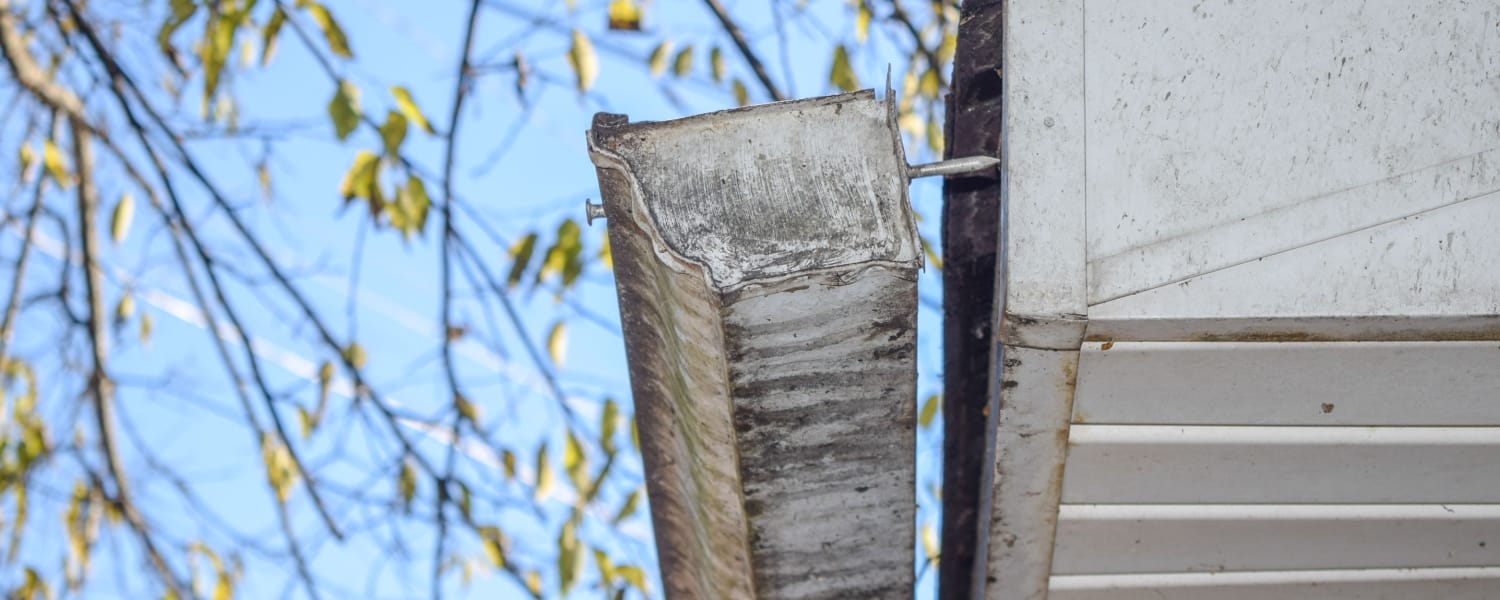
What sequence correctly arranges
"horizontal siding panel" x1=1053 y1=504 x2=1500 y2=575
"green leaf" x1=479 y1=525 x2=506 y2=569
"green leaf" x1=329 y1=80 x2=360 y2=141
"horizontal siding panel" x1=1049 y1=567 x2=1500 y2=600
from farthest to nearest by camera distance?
"green leaf" x1=479 y1=525 x2=506 y2=569 < "green leaf" x1=329 y1=80 x2=360 y2=141 < "horizontal siding panel" x1=1049 y1=567 x2=1500 y2=600 < "horizontal siding panel" x1=1053 y1=504 x2=1500 y2=575

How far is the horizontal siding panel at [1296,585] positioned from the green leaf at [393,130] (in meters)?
1.87

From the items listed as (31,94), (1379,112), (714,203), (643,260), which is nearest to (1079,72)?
(1379,112)

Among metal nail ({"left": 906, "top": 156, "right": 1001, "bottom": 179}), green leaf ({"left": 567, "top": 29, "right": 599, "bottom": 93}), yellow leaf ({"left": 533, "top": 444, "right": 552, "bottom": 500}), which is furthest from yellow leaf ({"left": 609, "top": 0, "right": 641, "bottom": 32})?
metal nail ({"left": 906, "top": 156, "right": 1001, "bottom": 179})

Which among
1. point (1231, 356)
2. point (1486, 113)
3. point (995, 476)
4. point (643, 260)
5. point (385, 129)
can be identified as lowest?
point (995, 476)

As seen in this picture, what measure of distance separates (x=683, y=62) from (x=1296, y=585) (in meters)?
2.46

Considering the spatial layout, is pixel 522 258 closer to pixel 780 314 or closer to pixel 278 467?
pixel 278 467

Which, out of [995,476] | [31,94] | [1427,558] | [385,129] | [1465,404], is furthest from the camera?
[31,94]

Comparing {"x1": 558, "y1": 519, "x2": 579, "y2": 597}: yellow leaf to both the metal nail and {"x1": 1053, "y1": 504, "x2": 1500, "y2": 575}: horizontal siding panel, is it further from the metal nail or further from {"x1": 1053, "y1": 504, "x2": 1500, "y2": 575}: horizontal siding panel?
the metal nail

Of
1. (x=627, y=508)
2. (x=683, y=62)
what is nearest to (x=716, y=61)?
(x=683, y=62)

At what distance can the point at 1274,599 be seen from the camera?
5.40ft

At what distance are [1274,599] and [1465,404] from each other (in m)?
0.44

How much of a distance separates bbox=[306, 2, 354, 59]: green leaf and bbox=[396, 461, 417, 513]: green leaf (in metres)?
1.22

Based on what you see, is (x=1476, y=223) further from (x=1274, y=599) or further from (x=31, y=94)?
(x=31, y=94)

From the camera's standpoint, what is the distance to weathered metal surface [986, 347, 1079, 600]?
1285mm
